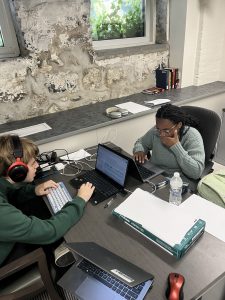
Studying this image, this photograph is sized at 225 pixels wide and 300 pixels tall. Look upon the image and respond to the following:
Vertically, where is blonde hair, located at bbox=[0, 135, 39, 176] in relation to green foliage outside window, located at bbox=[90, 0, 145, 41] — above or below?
below

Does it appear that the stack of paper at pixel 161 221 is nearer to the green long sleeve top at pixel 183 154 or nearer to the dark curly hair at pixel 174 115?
the green long sleeve top at pixel 183 154

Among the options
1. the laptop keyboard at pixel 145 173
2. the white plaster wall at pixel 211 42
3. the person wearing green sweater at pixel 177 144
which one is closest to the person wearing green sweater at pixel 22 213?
the laptop keyboard at pixel 145 173

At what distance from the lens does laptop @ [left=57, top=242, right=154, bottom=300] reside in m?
0.82

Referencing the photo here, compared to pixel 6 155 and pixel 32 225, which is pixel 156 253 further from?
pixel 6 155

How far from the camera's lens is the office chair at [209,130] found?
1.67 meters

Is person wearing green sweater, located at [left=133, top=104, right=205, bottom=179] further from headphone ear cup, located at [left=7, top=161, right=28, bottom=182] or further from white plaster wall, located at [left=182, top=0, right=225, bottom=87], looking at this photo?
white plaster wall, located at [left=182, top=0, right=225, bottom=87]

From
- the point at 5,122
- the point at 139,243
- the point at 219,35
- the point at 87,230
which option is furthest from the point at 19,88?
the point at 219,35

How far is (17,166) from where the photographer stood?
1134mm

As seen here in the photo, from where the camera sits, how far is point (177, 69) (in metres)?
2.88

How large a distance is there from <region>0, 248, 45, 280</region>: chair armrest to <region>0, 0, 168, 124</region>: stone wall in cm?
146

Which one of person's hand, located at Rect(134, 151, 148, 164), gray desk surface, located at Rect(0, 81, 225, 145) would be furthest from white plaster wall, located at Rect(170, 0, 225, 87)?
person's hand, located at Rect(134, 151, 148, 164)

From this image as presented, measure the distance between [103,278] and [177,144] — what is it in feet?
2.95

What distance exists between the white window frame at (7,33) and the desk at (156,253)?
1752 millimetres

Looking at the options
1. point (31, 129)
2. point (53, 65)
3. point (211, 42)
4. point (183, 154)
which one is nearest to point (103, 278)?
point (183, 154)
